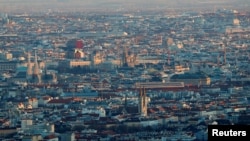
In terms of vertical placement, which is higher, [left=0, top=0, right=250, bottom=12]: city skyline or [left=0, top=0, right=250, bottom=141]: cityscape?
[left=0, top=0, right=250, bottom=141]: cityscape

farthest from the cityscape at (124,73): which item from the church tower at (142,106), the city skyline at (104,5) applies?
the city skyline at (104,5)

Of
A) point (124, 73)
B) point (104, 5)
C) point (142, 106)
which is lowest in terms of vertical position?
point (104, 5)

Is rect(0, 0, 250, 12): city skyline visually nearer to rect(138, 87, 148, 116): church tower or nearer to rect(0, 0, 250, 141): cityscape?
rect(0, 0, 250, 141): cityscape

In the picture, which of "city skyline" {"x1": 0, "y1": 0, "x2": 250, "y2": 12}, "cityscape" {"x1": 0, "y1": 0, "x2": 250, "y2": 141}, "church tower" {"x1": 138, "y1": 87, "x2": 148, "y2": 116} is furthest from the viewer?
"city skyline" {"x1": 0, "y1": 0, "x2": 250, "y2": 12}

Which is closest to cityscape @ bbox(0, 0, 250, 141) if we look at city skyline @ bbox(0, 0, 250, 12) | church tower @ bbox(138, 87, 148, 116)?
church tower @ bbox(138, 87, 148, 116)

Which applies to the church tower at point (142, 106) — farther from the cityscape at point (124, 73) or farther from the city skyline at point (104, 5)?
the city skyline at point (104, 5)

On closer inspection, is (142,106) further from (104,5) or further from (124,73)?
(104,5)

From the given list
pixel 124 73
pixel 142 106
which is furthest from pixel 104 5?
pixel 142 106

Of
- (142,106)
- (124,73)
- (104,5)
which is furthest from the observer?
(104,5)
